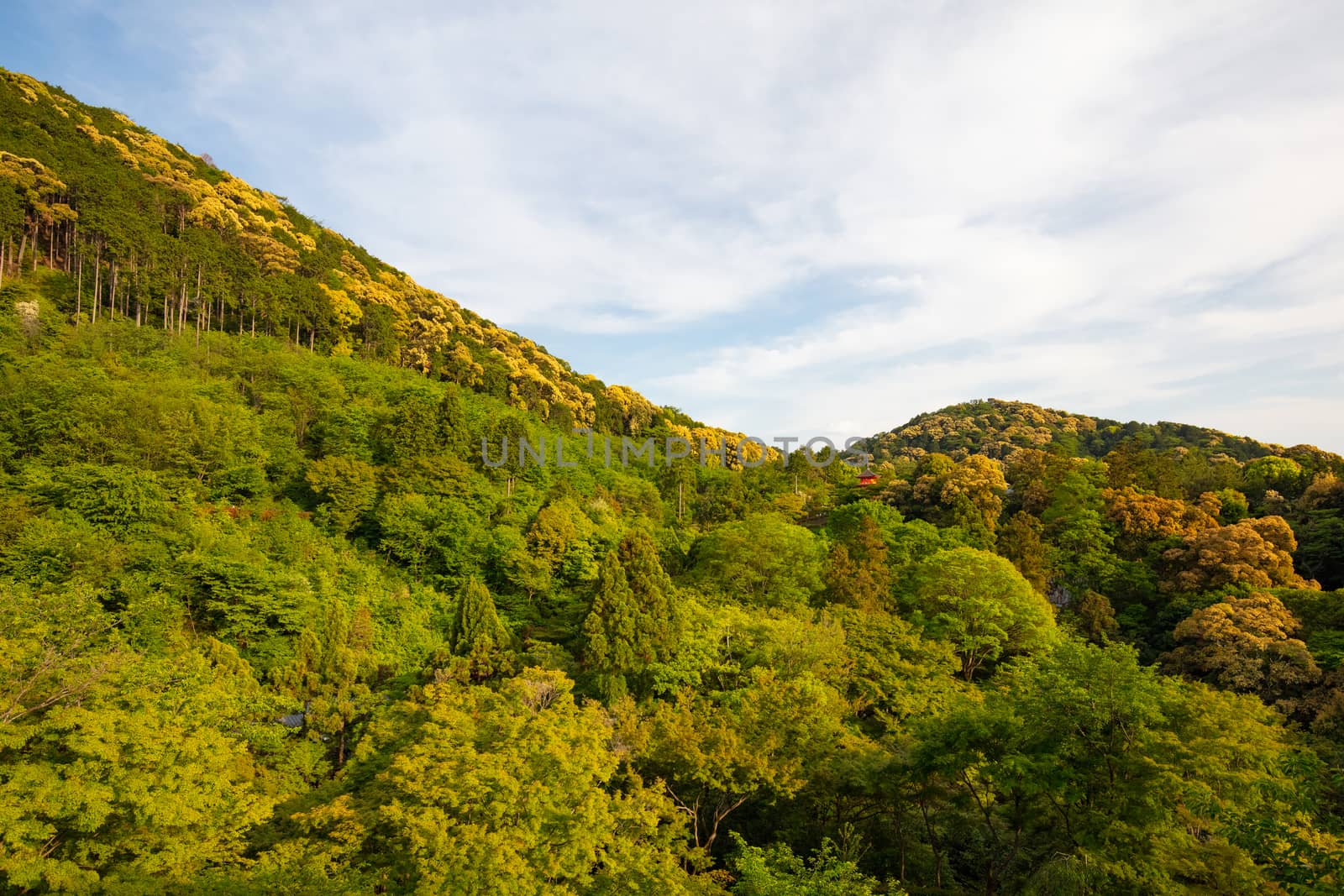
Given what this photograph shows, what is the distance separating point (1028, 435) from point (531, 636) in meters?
88.5

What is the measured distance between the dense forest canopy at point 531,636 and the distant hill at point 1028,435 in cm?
3321

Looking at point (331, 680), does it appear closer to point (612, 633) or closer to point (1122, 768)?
point (612, 633)

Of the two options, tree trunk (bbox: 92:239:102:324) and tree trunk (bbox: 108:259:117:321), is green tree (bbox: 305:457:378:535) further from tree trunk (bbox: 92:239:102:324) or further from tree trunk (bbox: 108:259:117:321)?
tree trunk (bbox: 108:259:117:321)

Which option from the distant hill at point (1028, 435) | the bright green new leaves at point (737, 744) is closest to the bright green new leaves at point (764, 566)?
the bright green new leaves at point (737, 744)

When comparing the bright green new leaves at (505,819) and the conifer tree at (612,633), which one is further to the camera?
the conifer tree at (612,633)

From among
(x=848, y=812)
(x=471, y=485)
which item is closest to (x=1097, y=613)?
(x=848, y=812)

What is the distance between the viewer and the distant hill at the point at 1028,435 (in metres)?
82.4

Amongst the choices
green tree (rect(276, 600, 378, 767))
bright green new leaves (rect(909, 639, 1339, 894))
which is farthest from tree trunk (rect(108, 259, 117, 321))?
bright green new leaves (rect(909, 639, 1339, 894))

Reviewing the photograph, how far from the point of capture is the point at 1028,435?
91.8 meters

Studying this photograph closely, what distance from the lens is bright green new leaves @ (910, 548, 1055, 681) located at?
90.5 ft

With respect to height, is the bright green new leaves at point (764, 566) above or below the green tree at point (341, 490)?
below

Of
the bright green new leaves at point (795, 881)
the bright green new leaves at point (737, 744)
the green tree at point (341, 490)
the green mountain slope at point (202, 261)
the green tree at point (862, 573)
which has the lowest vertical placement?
the bright green new leaves at point (795, 881)

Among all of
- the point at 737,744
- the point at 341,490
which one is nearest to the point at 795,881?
the point at 737,744

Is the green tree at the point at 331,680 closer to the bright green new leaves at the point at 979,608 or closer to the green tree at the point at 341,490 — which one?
the green tree at the point at 341,490
